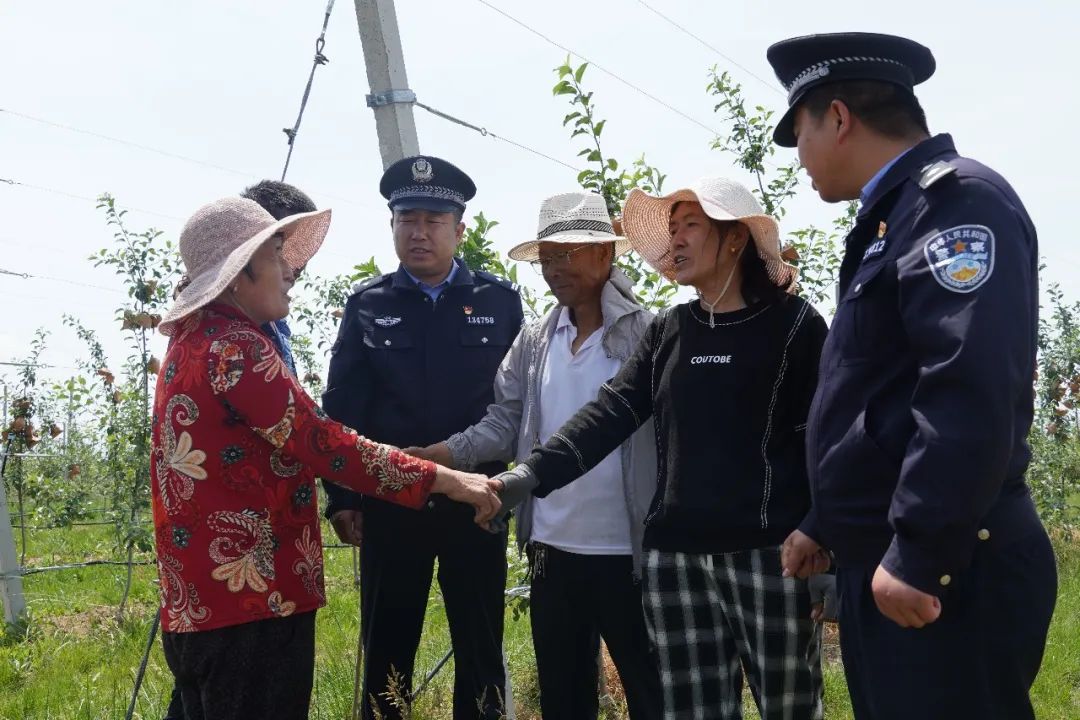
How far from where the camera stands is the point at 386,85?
407 centimetres

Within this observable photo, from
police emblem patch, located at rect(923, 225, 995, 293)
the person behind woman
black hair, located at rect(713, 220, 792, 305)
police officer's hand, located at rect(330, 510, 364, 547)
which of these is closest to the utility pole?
police officer's hand, located at rect(330, 510, 364, 547)

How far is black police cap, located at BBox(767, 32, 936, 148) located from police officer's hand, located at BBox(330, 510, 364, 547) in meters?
2.21

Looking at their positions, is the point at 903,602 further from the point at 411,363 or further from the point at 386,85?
the point at 386,85

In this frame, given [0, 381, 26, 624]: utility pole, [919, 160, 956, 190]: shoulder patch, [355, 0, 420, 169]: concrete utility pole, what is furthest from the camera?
[0, 381, 26, 624]: utility pole

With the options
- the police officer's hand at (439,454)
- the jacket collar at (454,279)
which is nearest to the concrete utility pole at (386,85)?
the jacket collar at (454,279)

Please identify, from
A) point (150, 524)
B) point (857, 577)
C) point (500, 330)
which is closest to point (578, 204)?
point (500, 330)

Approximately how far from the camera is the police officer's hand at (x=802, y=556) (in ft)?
7.80

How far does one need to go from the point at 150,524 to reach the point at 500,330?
4191 mm

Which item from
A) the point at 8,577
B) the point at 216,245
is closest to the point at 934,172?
the point at 216,245

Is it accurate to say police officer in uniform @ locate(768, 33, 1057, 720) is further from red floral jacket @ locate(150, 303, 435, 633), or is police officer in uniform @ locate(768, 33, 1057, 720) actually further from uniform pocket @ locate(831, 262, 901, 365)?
red floral jacket @ locate(150, 303, 435, 633)

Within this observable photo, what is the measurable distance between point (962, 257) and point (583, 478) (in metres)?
1.59

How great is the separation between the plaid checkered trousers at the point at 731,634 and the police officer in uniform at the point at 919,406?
0.46m

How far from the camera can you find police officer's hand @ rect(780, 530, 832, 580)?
2.38 m

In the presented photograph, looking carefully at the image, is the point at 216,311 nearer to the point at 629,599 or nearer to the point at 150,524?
the point at 629,599
